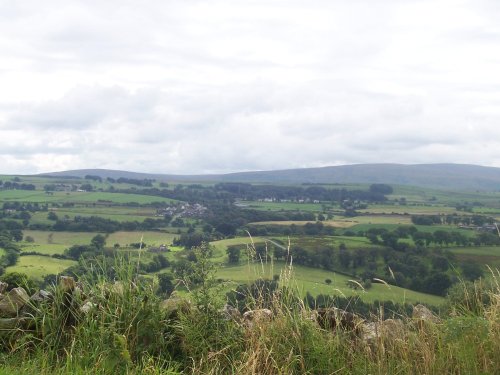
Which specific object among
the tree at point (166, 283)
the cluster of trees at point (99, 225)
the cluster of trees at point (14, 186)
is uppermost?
the tree at point (166, 283)

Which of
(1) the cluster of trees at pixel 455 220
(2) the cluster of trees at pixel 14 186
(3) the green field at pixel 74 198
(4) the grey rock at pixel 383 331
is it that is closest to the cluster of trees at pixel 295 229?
(1) the cluster of trees at pixel 455 220

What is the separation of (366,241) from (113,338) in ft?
137

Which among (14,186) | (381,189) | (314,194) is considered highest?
(14,186)

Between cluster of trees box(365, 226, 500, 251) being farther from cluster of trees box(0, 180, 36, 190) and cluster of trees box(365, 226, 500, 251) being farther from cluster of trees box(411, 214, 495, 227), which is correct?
cluster of trees box(0, 180, 36, 190)

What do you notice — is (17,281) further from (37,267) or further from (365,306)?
(37,267)

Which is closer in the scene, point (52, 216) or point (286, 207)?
point (52, 216)

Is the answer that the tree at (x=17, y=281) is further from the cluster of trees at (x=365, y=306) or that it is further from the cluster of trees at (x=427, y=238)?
the cluster of trees at (x=427, y=238)

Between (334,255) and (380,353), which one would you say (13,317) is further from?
(334,255)

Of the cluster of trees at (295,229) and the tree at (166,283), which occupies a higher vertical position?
the tree at (166,283)

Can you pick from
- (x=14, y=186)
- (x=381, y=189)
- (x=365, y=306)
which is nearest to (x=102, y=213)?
(x=14, y=186)

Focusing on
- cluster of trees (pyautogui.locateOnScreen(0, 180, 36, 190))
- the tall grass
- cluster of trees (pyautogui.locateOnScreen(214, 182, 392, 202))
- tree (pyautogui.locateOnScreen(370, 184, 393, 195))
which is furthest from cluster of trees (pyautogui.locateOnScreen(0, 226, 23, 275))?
tree (pyautogui.locateOnScreen(370, 184, 393, 195))

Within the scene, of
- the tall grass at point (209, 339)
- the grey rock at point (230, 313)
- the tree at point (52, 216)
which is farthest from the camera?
the tree at point (52, 216)

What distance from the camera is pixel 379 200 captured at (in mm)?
115562

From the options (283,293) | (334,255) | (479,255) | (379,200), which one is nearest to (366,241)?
(479,255)
